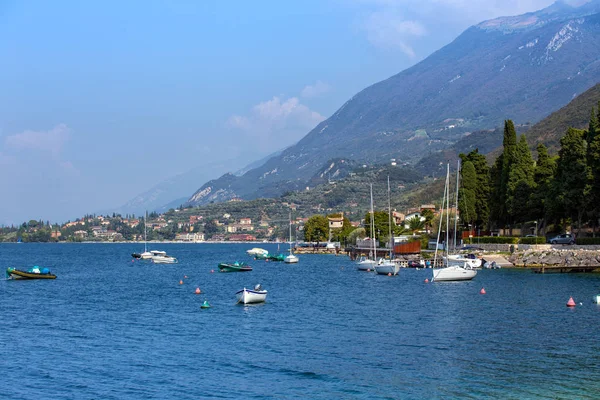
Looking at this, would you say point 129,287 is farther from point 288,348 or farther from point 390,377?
point 390,377

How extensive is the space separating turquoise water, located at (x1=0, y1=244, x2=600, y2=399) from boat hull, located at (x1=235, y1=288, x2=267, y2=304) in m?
0.83

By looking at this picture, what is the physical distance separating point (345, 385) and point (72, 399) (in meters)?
10.5

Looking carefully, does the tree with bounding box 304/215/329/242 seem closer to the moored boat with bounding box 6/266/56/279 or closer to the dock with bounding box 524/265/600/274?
the moored boat with bounding box 6/266/56/279

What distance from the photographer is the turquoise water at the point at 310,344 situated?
101ft

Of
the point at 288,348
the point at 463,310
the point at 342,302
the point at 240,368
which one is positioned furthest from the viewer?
the point at 342,302

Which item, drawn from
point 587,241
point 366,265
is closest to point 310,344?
point 587,241

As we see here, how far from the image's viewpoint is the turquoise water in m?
30.7

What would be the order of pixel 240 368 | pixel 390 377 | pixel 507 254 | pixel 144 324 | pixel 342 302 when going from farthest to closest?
pixel 507 254 < pixel 342 302 < pixel 144 324 < pixel 240 368 < pixel 390 377

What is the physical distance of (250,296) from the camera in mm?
57031

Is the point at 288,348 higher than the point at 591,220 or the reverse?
the reverse

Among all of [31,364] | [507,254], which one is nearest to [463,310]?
[31,364]

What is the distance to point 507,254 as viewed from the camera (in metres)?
96.2

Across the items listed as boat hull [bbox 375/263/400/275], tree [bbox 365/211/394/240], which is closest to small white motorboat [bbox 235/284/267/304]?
boat hull [bbox 375/263/400/275]

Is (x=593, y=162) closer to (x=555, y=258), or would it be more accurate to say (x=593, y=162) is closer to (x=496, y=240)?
(x=555, y=258)
